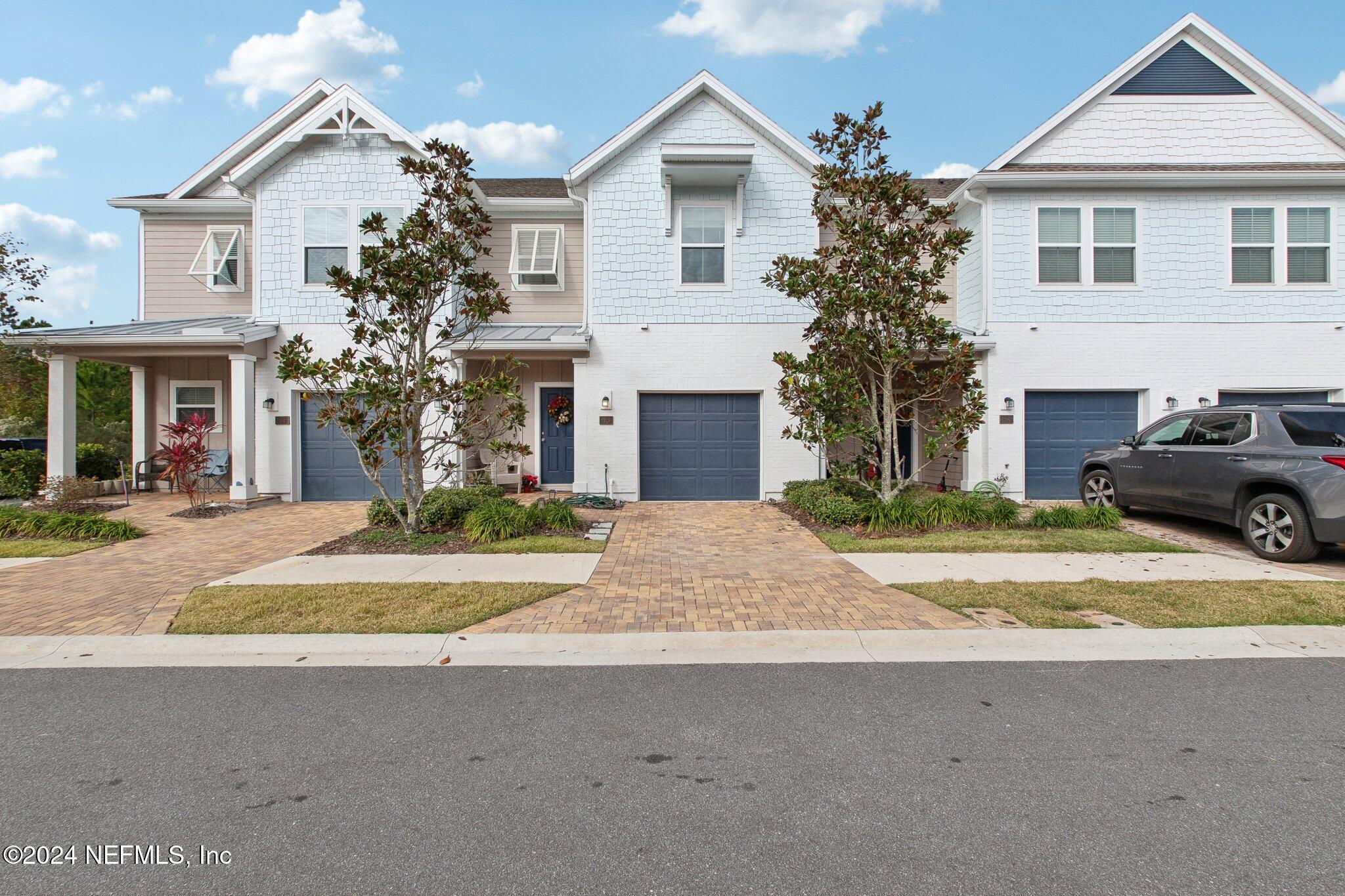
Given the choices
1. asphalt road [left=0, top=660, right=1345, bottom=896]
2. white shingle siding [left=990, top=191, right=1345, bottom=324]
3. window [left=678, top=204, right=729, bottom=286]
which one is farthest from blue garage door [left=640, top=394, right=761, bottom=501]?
asphalt road [left=0, top=660, right=1345, bottom=896]

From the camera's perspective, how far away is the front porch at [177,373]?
44.5 feet

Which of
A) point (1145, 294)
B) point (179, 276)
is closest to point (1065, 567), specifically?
point (1145, 294)

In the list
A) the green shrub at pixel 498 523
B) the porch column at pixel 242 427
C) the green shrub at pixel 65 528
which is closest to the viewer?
the green shrub at pixel 498 523

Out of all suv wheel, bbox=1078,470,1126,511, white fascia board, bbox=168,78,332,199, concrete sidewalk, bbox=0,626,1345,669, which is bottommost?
concrete sidewalk, bbox=0,626,1345,669

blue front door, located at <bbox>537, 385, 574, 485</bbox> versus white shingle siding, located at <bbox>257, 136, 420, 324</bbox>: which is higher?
white shingle siding, located at <bbox>257, 136, 420, 324</bbox>

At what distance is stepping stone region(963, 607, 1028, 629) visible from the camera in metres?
5.95

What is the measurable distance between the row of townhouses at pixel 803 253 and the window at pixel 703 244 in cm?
5

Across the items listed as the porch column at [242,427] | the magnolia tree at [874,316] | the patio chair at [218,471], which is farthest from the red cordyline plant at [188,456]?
the magnolia tree at [874,316]

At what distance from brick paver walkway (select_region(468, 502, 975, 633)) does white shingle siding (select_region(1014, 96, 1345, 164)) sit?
10.7m

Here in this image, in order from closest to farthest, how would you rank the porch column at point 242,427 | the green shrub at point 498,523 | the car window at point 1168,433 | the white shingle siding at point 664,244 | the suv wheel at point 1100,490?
the green shrub at point 498,523, the car window at point 1168,433, the suv wheel at point 1100,490, the porch column at point 242,427, the white shingle siding at point 664,244

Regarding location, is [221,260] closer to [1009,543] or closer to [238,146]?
[238,146]

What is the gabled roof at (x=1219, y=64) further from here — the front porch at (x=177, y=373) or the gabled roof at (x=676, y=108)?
the front porch at (x=177, y=373)

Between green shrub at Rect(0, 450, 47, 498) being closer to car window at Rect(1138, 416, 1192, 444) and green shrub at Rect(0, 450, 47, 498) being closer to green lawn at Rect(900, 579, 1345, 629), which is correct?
green lawn at Rect(900, 579, 1345, 629)

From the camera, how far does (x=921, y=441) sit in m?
15.6
